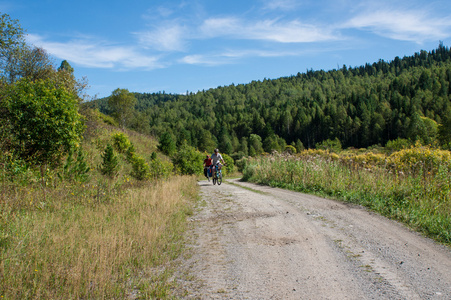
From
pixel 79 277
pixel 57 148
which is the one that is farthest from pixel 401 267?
pixel 57 148

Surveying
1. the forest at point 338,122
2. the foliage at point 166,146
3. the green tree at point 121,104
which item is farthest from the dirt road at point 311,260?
the forest at point 338,122

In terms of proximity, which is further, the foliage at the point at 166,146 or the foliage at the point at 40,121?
the foliage at the point at 166,146

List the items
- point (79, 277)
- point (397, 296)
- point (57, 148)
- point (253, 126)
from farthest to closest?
1. point (253, 126)
2. point (57, 148)
3. point (79, 277)
4. point (397, 296)

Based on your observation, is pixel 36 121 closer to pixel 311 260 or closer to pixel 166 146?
pixel 311 260

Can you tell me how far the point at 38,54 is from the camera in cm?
2477

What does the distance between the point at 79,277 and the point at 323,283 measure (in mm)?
2979

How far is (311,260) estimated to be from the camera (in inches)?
172

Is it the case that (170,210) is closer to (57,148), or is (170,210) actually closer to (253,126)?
(57,148)

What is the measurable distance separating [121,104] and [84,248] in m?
71.2

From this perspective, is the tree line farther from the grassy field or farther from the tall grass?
the tall grass

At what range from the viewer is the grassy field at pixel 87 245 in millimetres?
3428

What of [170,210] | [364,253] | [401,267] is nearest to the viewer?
[401,267]

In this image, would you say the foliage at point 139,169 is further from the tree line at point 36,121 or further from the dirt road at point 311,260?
the dirt road at point 311,260

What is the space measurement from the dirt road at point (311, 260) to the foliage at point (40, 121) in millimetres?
11503
